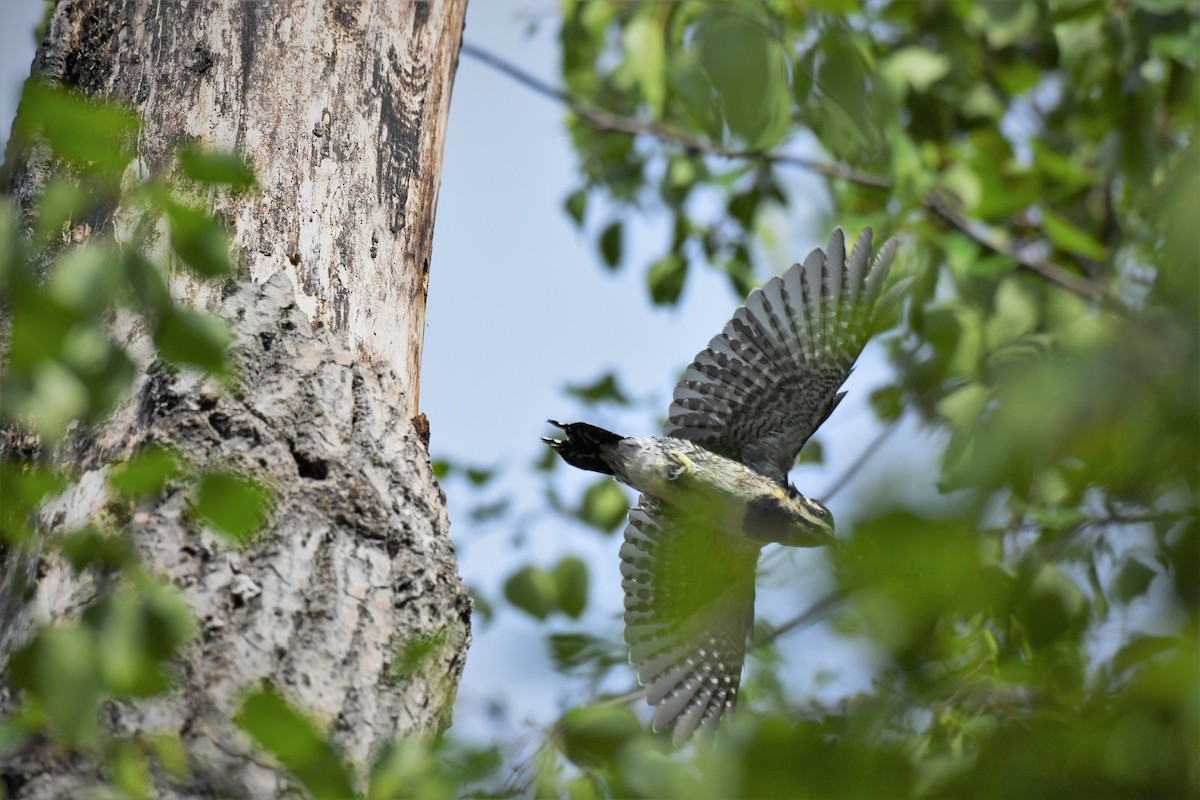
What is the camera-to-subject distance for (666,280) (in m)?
4.34

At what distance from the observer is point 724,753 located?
77 cm

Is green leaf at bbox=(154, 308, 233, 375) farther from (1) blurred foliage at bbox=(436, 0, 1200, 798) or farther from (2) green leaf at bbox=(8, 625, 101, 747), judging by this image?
(1) blurred foliage at bbox=(436, 0, 1200, 798)

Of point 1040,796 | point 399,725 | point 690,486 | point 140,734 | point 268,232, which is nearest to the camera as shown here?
point 1040,796

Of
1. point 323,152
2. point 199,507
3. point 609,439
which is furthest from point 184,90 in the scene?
point 609,439

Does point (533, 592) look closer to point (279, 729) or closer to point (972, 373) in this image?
point (972, 373)

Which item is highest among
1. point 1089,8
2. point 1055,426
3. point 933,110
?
point 933,110

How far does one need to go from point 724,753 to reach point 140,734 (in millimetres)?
783

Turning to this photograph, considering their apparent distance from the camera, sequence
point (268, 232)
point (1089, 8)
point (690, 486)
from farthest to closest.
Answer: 1. point (690, 486)
2. point (1089, 8)
3. point (268, 232)

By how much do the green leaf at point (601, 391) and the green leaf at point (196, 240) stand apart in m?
3.07

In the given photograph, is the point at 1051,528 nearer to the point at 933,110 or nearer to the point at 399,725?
the point at 399,725

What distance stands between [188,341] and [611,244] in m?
3.60

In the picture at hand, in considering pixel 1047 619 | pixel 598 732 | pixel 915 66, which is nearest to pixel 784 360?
pixel 915 66

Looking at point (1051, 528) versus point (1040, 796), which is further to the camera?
point (1051, 528)

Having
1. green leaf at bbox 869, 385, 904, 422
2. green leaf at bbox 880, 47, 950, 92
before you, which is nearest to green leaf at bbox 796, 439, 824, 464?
green leaf at bbox 869, 385, 904, 422
